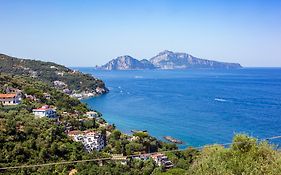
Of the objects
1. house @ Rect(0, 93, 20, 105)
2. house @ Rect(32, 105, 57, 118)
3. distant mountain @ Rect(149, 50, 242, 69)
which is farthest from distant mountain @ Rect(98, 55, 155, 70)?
house @ Rect(32, 105, 57, 118)

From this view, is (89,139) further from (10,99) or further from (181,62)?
(181,62)

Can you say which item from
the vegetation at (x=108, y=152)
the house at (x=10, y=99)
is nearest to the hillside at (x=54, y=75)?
the house at (x=10, y=99)

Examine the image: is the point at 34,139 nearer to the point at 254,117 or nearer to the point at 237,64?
the point at 254,117

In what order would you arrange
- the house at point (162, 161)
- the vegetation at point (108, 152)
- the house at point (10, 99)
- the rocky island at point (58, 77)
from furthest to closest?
the rocky island at point (58, 77), the house at point (10, 99), the house at point (162, 161), the vegetation at point (108, 152)

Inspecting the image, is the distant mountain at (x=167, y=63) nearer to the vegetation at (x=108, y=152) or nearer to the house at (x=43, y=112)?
the vegetation at (x=108, y=152)

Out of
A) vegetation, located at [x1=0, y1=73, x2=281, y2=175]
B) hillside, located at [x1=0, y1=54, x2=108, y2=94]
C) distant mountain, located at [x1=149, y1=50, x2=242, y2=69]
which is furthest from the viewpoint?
distant mountain, located at [x1=149, y1=50, x2=242, y2=69]

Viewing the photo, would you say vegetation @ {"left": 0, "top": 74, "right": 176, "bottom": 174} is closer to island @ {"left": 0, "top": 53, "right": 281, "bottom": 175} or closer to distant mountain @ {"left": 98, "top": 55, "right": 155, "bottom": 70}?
island @ {"left": 0, "top": 53, "right": 281, "bottom": 175}
